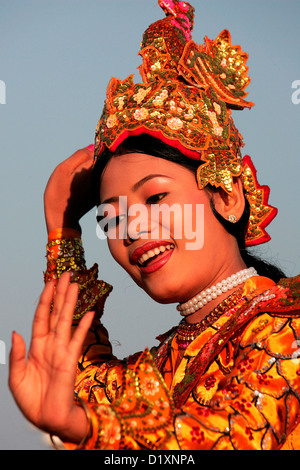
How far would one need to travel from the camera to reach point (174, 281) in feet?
9.16

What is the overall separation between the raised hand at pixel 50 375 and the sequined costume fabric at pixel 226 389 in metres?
0.10

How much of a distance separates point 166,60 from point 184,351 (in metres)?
1.45

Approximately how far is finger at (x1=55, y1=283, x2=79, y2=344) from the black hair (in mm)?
1028

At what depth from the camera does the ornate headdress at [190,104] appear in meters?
2.96

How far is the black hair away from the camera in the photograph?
9.53 feet

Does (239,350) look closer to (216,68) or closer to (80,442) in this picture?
(80,442)

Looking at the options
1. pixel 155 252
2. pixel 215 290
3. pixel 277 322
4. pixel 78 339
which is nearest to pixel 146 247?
pixel 155 252

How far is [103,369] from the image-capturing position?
3357 mm

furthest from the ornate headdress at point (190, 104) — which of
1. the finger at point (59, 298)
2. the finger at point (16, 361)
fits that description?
the finger at point (16, 361)

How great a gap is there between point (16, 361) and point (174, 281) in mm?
1001

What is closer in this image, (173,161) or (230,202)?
(173,161)

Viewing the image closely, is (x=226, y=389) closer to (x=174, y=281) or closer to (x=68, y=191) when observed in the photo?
(x=174, y=281)

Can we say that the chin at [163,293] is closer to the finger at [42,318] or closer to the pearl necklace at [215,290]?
the pearl necklace at [215,290]
